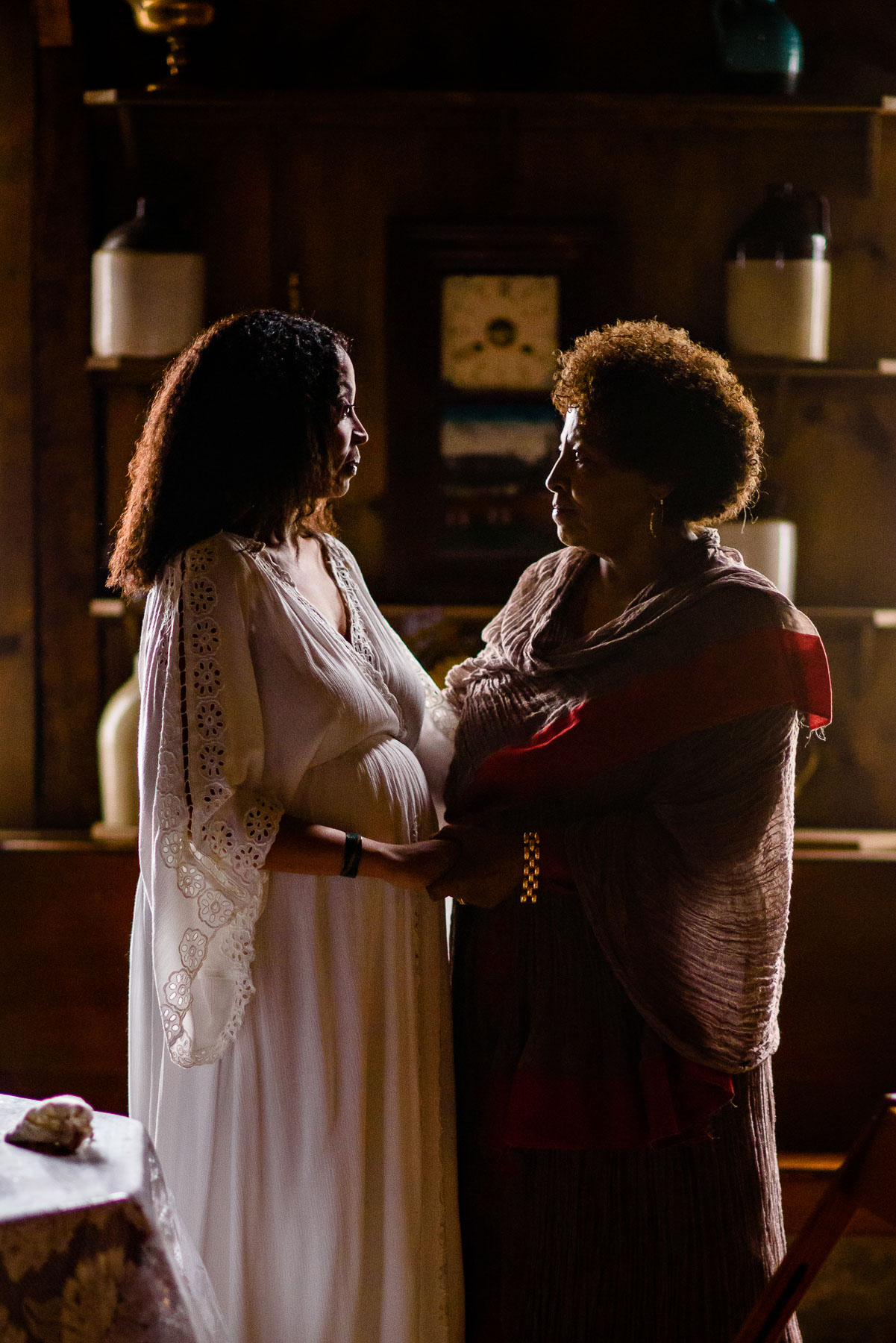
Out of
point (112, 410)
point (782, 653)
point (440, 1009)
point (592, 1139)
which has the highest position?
point (112, 410)

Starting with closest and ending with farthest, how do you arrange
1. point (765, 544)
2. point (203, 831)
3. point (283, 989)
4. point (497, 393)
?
point (203, 831) < point (283, 989) < point (765, 544) < point (497, 393)

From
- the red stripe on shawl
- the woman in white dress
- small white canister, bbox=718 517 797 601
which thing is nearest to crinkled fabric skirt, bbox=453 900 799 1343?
the woman in white dress

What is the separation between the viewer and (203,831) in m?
1.44

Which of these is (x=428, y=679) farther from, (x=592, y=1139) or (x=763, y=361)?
(x=763, y=361)

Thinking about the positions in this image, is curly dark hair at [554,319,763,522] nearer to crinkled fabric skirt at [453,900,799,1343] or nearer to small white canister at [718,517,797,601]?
crinkled fabric skirt at [453,900,799,1343]

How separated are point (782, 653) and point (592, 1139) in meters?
0.65

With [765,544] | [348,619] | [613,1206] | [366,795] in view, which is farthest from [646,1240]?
[765,544]

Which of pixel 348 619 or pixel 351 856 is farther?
pixel 348 619

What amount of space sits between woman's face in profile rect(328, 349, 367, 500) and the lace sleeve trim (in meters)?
0.23

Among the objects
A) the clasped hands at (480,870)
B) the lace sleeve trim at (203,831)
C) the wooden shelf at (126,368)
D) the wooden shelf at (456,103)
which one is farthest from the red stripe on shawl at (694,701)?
the wooden shelf at (456,103)

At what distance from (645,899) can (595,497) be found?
0.52 m

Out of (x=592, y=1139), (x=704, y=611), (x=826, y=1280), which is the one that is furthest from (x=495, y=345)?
(x=826, y=1280)

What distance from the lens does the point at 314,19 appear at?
8.13 feet

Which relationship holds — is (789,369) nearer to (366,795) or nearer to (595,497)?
(595,497)
